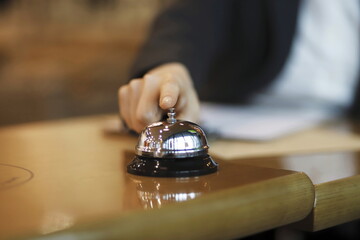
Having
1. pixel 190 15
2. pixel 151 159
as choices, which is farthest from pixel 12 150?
pixel 190 15

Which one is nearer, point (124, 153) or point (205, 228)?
point (205, 228)

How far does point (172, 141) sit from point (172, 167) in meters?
A: 0.02

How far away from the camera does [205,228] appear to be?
0.52 metres

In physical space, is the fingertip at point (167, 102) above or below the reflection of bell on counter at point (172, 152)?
above

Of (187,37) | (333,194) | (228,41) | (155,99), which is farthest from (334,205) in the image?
(228,41)

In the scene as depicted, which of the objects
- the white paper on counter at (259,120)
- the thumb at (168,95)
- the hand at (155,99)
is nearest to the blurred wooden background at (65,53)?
the white paper on counter at (259,120)

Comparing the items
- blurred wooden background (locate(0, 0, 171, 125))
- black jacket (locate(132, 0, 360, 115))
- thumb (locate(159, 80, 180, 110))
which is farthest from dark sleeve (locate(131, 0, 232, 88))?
blurred wooden background (locate(0, 0, 171, 125))

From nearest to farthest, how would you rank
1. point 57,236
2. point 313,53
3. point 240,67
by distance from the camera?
1. point 57,236
2. point 313,53
3. point 240,67

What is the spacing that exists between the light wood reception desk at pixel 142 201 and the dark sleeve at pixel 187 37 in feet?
1.63

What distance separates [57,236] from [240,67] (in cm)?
133

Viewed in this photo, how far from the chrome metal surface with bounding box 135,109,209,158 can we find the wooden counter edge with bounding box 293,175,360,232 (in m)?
0.12

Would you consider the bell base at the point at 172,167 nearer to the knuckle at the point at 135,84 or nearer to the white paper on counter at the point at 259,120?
the knuckle at the point at 135,84

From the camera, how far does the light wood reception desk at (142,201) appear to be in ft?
1.54

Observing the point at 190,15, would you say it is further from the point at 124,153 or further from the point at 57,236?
the point at 57,236
